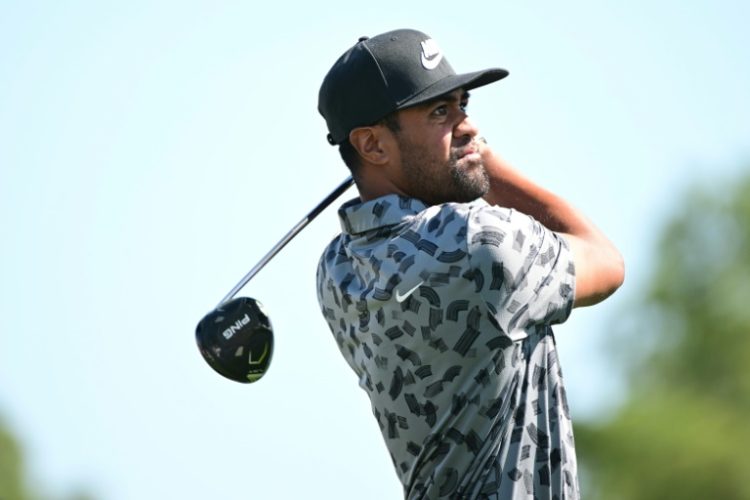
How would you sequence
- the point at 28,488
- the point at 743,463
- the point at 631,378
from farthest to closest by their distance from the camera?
the point at 28,488 → the point at 631,378 → the point at 743,463

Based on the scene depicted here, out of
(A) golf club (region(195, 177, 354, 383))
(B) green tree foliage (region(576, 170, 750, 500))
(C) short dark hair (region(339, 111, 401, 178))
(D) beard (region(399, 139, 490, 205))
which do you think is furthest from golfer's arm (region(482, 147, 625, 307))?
(B) green tree foliage (region(576, 170, 750, 500))

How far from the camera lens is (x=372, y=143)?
5.93 metres

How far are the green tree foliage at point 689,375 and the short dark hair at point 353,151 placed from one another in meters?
23.2

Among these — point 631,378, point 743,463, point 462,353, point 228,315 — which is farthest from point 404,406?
point 631,378

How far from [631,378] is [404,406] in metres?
26.7

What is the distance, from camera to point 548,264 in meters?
5.50

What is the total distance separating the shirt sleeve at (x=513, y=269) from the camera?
539cm

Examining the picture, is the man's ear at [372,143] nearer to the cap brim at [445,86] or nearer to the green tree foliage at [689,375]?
the cap brim at [445,86]

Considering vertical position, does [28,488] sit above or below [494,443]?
below

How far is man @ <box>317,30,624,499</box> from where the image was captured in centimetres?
545

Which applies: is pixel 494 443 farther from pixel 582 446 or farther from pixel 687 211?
pixel 687 211

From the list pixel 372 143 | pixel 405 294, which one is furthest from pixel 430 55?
pixel 405 294

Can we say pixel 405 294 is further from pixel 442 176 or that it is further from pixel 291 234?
pixel 291 234

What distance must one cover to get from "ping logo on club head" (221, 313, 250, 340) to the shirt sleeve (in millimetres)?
1037
